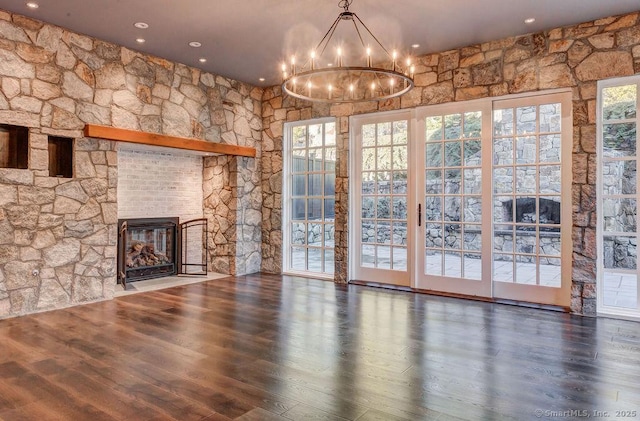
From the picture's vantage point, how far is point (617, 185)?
4488 mm

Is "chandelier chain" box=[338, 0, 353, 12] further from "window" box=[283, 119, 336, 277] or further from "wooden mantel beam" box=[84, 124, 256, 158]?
"wooden mantel beam" box=[84, 124, 256, 158]

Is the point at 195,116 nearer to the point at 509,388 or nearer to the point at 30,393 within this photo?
the point at 30,393

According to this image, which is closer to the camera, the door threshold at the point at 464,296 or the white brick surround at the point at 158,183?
the door threshold at the point at 464,296

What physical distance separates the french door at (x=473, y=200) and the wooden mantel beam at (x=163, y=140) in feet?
6.12

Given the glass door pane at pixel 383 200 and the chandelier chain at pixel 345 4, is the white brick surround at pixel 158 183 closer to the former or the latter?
the glass door pane at pixel 383 200

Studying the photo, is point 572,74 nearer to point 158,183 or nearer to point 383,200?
point 383,200

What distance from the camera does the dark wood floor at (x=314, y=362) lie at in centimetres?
244

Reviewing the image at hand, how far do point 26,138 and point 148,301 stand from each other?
2.20m

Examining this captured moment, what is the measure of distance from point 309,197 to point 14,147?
3815 millimetres

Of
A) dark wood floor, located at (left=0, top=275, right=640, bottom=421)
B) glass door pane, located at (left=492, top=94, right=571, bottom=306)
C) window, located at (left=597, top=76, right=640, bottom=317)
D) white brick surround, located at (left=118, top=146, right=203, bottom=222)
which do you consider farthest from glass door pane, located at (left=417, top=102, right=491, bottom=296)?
white brick surround, located at (left=118, top=146, right=203, bottom=222)

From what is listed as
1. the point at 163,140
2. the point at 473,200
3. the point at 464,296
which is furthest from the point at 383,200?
the point at 163,140

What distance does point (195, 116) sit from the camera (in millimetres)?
6109

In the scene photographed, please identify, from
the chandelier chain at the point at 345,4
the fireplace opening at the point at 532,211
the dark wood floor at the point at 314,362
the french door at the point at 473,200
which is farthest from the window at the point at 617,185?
the chandelier chain at the point at 345,4

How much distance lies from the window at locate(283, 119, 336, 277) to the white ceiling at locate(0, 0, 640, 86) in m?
1.61
